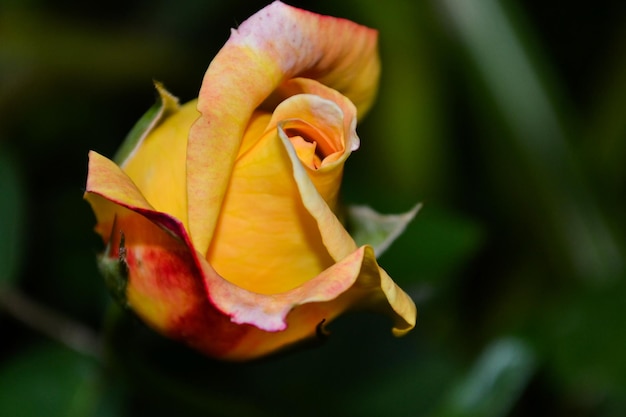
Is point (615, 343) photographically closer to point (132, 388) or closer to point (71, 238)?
point (132, 388)

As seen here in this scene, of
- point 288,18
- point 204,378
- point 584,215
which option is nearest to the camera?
point 288,18

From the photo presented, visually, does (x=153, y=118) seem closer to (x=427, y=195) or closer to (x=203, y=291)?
(x=203, y=291)

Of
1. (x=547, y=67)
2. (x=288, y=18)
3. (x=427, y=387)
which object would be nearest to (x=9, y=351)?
(x=427, y=387)

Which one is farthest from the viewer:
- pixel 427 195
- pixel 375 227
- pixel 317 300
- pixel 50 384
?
pixel 427 195

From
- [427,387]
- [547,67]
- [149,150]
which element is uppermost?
[149,150]

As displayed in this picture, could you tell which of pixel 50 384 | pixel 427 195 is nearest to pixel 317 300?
pixel 50 384

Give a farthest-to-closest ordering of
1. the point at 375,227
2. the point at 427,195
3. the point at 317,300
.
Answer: the point at 427,195 < the point at 375,227 < the point at 317,300
